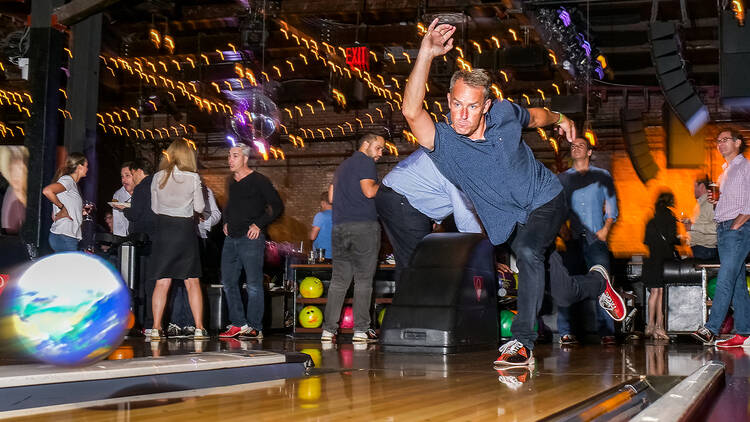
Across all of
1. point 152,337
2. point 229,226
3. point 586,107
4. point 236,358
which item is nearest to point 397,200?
point 229,226

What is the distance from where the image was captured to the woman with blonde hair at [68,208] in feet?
23.3

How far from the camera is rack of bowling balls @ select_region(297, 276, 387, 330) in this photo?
27.4 feet

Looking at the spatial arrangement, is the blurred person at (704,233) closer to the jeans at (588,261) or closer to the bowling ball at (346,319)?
the jeans at (588,261)

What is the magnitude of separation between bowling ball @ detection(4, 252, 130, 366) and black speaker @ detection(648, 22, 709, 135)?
9.37 meters

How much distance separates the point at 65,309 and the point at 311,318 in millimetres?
5819

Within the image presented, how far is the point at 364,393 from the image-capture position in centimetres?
289

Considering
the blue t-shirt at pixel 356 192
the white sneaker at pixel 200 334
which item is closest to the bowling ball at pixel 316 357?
the blue t-shirt at pixel 356 192

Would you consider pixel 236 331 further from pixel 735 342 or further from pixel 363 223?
pixel 735 342

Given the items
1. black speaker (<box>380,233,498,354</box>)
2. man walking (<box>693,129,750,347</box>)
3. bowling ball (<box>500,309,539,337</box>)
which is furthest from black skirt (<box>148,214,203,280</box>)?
man walking (<box>693,129,750,347</box>)

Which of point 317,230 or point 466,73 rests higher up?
point 466,73

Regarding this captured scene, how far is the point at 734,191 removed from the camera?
668 centimetres

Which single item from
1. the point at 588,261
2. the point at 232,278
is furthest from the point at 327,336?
the point at 588,261

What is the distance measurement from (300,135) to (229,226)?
467 inches

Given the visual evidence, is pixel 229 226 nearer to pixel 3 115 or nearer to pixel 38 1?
pixel 38 1
